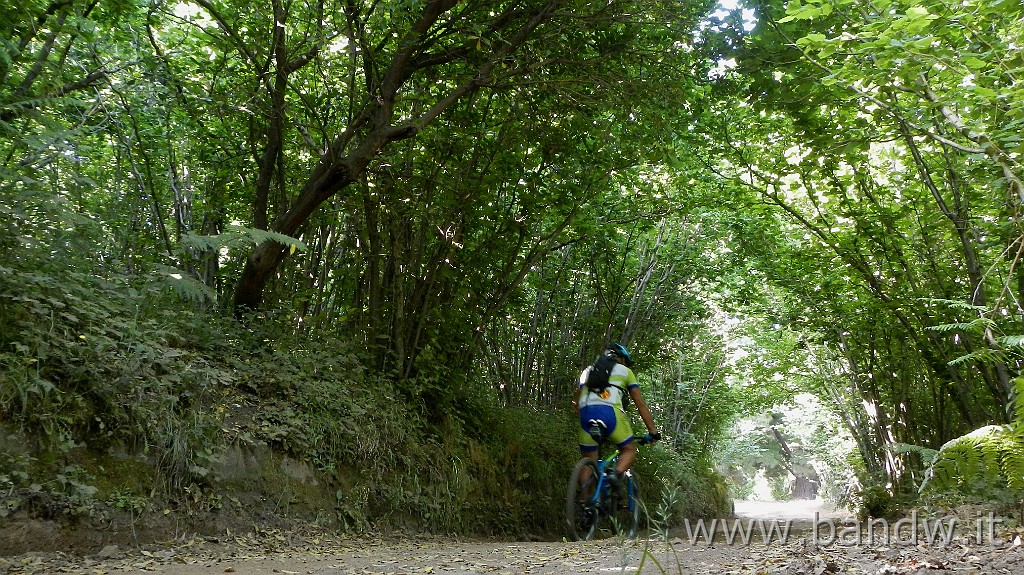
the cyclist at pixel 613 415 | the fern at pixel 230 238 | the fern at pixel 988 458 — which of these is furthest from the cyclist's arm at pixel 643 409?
the fern at pixel 230 238

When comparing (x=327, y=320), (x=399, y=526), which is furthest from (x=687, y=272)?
(x=399, y=526)

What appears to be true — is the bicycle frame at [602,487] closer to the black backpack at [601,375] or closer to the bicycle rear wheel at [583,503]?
the bicycle rear wheel at [583,503]

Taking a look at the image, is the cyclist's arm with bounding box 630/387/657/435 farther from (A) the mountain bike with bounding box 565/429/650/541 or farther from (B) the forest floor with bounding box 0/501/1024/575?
(B) the forest floor with bounding box 0/501/1024/575

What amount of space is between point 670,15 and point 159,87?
15.5ft

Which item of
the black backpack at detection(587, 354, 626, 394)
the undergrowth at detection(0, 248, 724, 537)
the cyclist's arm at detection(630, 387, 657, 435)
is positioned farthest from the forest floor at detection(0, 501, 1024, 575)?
the black backpack at detection(587, 354, 626, 394)

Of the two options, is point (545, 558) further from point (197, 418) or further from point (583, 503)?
point (197, 418)

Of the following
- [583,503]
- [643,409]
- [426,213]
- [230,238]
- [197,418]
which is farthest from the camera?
[426,213]

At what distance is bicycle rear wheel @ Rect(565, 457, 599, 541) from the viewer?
5840 millimetres

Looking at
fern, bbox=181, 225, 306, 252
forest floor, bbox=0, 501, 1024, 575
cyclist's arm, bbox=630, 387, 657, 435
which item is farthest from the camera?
cyclist's arm, bbox=630, 387, 657, 435

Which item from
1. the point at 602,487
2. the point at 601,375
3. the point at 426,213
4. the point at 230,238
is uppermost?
the point at 426,213

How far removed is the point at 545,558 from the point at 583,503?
1750mm

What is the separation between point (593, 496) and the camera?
233 inches

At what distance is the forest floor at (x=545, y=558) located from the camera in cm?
273

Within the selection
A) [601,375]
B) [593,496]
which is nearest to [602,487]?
[593,496]
